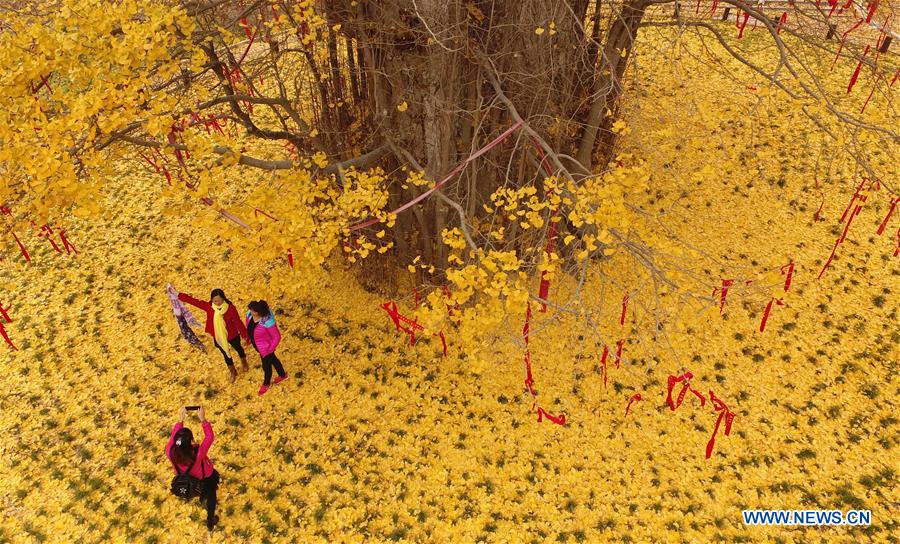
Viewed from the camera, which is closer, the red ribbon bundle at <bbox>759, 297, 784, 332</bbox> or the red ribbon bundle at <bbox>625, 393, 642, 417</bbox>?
the red ribbon bundle at <bbox>625, 393, 642, 417</bbox>

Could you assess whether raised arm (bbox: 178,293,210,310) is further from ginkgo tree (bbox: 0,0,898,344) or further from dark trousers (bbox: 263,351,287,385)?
ginkgo tree (bbox: 0,0,898,344)

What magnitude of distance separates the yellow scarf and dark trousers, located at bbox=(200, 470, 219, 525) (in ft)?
5.24

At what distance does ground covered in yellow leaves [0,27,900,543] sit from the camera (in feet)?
17.2

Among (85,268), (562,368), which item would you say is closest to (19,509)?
(85,268)

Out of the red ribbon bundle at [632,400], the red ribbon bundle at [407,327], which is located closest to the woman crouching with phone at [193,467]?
the red ribbon bundle at [407,327]

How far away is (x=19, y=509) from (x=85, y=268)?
14.1 ft

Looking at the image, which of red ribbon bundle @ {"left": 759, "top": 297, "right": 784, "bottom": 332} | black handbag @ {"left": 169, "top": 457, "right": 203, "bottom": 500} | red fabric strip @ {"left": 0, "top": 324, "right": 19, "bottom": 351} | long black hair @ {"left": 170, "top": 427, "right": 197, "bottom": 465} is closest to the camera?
long black hair @ {"left": 170, "top": 427, "right": 197, "bottom": 465}

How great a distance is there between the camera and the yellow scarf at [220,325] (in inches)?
233

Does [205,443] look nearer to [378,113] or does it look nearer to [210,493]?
[210,493]

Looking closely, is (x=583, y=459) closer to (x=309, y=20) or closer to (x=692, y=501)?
(x=692, y=501)

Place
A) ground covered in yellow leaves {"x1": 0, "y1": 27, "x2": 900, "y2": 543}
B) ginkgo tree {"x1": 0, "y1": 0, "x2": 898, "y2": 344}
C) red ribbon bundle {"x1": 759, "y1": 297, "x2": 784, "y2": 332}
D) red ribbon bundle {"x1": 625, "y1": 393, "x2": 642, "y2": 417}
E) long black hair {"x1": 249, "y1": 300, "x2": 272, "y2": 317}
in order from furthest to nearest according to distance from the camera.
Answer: red ribbon bundle {"x1": 759, "y1": 297, "x2": 784, "y2": 332}
red ribbon bundle {"x1": 625, "y1": 393, "x2": 642, "y2": 417}
long black hair {"x1": 249, "y1": 300, "x2": 272, "y2": 317}
ground covered in yellow leaves {"x1": 0, "y1": 27, "x2": 900, "y2": 543}
ginkgo tree {"x1": 0, "y1": 0, "x2": 898, "y2": 344}

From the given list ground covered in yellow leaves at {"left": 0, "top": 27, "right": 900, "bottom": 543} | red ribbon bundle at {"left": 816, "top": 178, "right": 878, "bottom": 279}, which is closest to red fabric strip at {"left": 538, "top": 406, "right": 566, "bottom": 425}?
ground covered in yellow leaves at {"left": 0, "top": 27, "right": 900, "bottom": 543}

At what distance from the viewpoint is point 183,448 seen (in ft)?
15.4

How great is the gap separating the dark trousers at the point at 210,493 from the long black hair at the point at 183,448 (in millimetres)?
329
